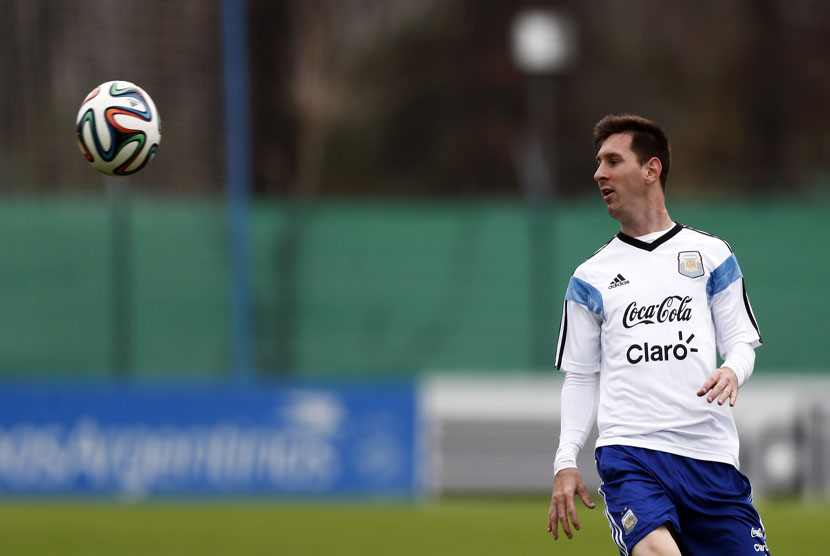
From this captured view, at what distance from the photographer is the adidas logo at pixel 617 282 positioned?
565 cm

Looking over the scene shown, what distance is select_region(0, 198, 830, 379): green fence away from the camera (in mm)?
15211

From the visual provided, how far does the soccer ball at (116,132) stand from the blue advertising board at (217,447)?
756 cm

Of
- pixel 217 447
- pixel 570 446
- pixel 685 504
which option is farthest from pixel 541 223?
pixel 685 504

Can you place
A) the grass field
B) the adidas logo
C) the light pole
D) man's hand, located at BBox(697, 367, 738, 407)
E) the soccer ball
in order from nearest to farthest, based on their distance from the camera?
man's hand, located at BBox(697, 367, 738, 407), the adidas logo, the soccer ball, the grass field, the light pole

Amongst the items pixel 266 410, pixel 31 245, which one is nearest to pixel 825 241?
pixel 266 410

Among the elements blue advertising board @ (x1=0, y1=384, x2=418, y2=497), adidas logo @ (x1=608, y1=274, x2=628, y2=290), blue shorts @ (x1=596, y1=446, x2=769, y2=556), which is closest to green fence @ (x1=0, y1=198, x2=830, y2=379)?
blue advertising board @ (x1=0, y1=384, x2=418, y2=497)

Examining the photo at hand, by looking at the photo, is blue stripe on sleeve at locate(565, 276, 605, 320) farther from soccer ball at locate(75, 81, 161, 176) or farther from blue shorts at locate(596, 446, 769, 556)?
soccer ball at locate(75, 81, 161, 176)

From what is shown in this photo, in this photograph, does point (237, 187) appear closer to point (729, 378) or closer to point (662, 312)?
point (662, 312)

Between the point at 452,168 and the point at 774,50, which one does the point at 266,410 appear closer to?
the point at 452,168

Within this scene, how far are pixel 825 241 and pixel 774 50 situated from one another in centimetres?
1820

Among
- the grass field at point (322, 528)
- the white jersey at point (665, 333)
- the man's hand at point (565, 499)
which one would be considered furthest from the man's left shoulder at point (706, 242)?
the grass field at point (322, 528)

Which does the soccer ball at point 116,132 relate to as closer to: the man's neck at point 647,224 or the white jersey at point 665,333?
the white jersey at point 665,333

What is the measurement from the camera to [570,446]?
5625 millimetres

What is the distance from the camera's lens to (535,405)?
14523 millimetres
